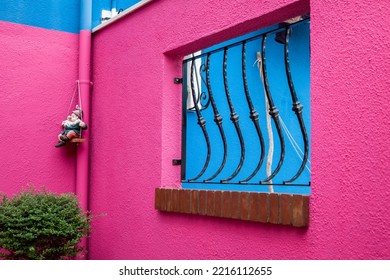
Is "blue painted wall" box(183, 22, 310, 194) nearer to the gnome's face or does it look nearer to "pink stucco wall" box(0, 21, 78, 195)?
the gnome's face

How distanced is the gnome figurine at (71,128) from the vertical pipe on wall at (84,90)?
0.46 feet

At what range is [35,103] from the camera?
407cm

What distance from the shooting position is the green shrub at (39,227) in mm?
3230

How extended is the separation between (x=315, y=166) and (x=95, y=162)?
229 centimetres

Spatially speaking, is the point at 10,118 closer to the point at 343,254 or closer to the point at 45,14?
the point at 45,14

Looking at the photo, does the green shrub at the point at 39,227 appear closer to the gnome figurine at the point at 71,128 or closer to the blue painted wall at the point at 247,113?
the gnome figurine at the point at 71,128

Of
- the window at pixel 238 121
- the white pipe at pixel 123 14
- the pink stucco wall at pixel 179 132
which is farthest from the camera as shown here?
the white pipe at pixel 123 14

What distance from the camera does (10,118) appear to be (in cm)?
395

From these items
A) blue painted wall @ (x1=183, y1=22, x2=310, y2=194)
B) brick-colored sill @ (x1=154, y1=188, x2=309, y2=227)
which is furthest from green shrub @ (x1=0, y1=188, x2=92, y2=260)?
blue painted wall @ (x1=183, y1=22, x2=310, y2=194)

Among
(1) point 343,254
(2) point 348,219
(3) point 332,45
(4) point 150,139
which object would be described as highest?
(3) point 332,45

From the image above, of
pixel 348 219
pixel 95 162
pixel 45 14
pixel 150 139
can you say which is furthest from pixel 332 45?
pixel 45 14

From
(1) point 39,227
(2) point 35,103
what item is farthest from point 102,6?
(1) point 39,227

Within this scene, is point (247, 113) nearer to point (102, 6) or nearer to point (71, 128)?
point (71, 128)

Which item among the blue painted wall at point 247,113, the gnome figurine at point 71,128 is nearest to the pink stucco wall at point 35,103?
the gnome figurine at point 71,128
